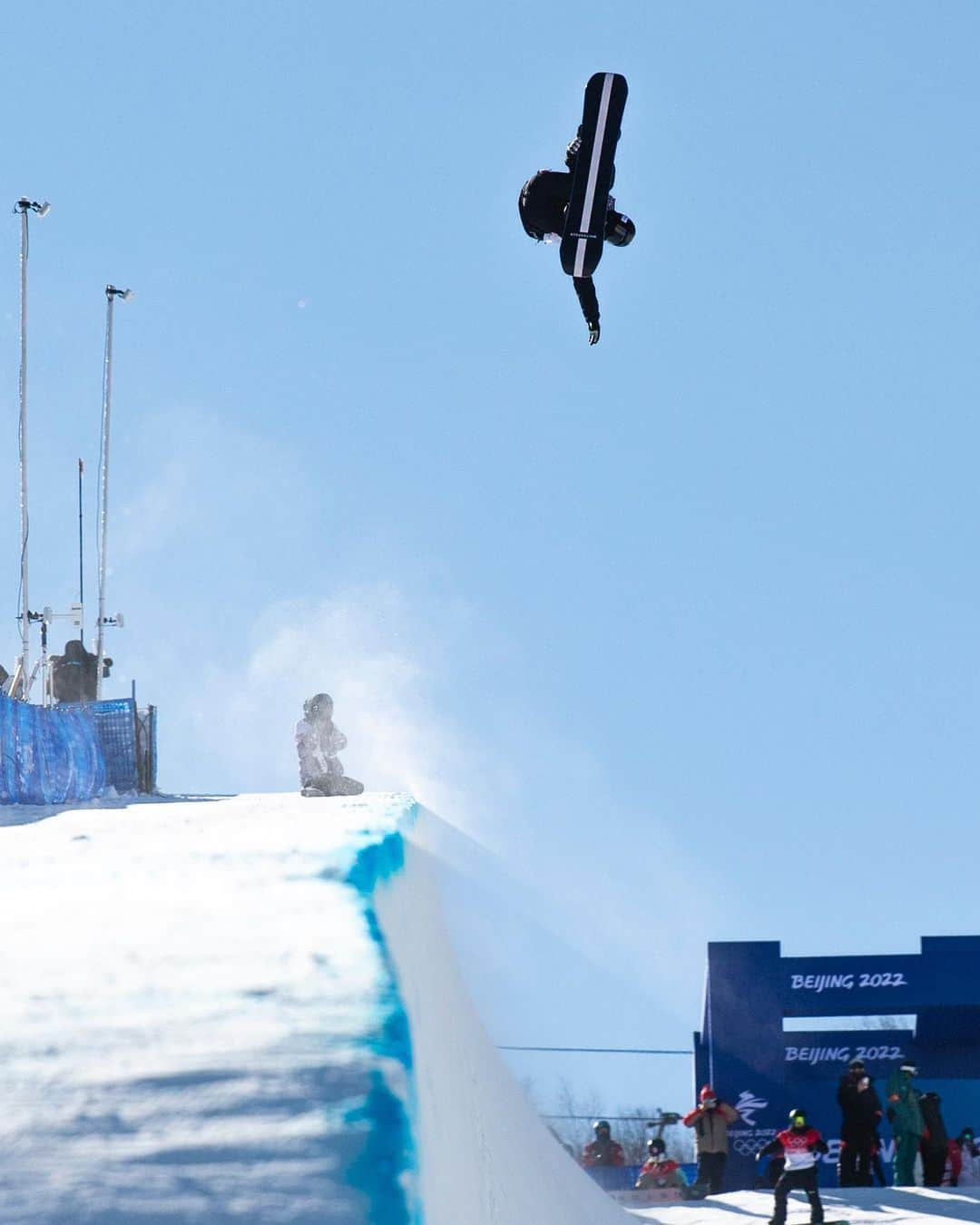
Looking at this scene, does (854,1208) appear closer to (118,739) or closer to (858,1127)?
(858,1127)

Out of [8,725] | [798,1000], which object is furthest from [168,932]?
[798,1000]

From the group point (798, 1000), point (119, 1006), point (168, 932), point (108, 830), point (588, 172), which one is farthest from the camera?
point (798, 1000)

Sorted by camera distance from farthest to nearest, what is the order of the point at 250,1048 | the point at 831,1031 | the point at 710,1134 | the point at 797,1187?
the point at 831,1031
the point at 710,1134
the point at 797,1187
the point at 250,1048

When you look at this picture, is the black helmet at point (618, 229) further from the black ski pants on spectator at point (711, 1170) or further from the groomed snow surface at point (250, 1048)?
the black ski pants on spectator at point (711, 1170)

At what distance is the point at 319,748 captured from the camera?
50.0 ft

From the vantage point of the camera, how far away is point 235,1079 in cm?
303

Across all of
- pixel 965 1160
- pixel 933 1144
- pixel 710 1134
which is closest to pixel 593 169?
pixel 710 1134

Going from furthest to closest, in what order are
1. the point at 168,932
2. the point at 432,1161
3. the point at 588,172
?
the point at 588,172, the point at 168,932, the point at 432,1161

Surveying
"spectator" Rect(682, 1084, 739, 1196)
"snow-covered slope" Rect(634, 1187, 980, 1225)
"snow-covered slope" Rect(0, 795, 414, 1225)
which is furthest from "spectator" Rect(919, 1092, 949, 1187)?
"snow-covered slope" Rect(0, 795, 414, 1225)

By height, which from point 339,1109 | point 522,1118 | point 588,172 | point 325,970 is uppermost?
point 588,172

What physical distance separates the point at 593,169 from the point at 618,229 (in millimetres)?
322

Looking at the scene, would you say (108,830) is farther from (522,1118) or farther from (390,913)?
(390,913)

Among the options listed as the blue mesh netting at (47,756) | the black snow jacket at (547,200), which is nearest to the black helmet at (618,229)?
the black snow jacket at (547,200)

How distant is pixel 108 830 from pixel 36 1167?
3476 millimetres
